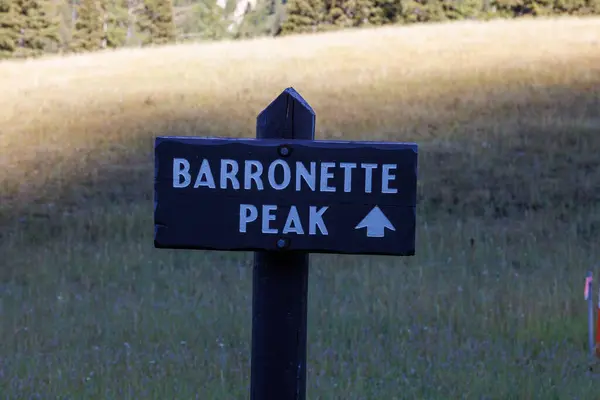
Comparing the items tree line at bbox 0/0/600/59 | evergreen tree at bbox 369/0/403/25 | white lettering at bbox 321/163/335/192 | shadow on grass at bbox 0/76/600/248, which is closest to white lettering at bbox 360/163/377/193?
white lettering at bbox 321/163/335/192

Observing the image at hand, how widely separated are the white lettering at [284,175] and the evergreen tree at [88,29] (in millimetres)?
64613

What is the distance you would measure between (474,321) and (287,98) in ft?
16.8

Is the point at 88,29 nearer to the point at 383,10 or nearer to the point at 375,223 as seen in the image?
the point at 383,10

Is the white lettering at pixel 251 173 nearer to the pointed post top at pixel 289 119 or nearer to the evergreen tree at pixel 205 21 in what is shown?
the pointed post top at pixel 289 119

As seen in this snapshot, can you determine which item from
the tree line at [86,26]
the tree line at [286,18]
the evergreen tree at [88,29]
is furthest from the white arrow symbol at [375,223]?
the evergreen tree at [88,29]

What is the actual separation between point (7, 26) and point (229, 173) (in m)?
57.3

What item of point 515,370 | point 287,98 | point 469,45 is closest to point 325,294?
point 515,370

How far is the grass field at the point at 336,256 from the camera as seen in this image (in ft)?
23.1

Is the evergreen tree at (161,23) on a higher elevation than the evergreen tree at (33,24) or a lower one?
higher

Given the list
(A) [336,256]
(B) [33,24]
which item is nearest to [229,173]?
(A) [336,256]

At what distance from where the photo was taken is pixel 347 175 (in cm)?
366

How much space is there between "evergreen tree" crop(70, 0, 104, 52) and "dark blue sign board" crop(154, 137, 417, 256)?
212 feet

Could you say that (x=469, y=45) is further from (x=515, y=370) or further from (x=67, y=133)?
(x=515, y=370)

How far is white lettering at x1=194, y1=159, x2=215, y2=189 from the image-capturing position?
3688 mm
